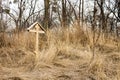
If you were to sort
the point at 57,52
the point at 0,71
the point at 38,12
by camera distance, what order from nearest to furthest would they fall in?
1. the point at 0,71
2. the point at 57,52
3. the point at 38,12

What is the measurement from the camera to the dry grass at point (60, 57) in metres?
5.93

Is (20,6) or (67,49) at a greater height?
(20,6)

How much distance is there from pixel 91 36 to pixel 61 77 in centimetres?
313

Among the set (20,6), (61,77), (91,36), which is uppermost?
(20,6)

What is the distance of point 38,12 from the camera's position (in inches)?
1051

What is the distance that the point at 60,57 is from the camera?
7254 mm

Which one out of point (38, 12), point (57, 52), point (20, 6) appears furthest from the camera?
point (38, 12)

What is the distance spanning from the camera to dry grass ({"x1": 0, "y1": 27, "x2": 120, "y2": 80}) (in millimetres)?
5934

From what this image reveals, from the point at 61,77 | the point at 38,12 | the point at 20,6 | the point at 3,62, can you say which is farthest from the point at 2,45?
the point at 38,12

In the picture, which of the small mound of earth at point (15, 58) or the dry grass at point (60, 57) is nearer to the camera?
the dry grass at point (60, 57)

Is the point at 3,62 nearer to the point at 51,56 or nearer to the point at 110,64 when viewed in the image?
the point at 51,56

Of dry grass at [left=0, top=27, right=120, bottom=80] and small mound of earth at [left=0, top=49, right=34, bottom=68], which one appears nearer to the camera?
dry grass at [left=0, top=27, right=120, bottom=80]

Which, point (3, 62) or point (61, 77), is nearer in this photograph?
point (61, 77)

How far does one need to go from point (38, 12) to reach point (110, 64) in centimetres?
2047
